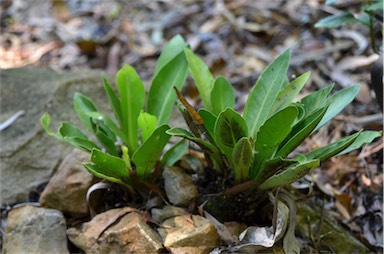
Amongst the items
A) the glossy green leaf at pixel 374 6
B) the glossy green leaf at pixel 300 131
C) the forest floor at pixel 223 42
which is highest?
the glossy green leaf at pixel 374 6

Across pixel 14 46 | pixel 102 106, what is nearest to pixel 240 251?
pixel 102 106

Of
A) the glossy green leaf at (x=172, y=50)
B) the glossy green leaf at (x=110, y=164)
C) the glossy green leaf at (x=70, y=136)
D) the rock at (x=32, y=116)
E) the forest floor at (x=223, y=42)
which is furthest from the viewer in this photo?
the forest floor at (x=223, y=42)

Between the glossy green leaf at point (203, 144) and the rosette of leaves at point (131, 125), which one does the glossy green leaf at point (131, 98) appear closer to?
the rosette of leaves at point (131, 125)

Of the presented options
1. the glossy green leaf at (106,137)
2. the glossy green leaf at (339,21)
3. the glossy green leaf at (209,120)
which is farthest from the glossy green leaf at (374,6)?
the glossy green leaf at (106,137)

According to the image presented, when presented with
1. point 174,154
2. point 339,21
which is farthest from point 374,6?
point 174,154

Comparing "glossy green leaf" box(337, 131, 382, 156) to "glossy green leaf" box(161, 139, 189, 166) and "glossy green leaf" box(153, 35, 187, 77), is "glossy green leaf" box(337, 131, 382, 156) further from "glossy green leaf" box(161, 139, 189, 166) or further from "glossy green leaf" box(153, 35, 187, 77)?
"glossy green leaf" box(153, 35, 187, 77)

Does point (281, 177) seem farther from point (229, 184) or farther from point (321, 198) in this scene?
point (321, 198)

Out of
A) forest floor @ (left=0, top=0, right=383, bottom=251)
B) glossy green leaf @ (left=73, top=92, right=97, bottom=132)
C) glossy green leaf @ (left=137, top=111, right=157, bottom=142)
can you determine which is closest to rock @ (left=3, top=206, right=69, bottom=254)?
glossy green leaf @ (left=73, top=92, right=97, bottom=132)
